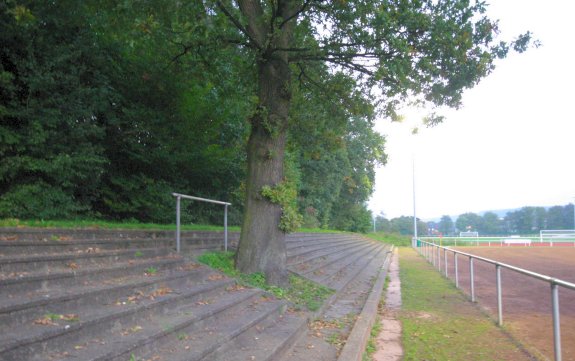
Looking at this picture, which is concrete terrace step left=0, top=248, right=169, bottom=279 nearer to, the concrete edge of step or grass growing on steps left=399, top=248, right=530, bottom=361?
the concrete edge of step

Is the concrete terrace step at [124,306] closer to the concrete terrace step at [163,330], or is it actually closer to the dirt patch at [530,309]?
the concrete terrace step at [163,330]

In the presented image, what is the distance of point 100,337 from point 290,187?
519 cm

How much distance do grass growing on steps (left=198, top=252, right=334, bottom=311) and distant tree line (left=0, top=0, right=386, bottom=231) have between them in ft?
4.59

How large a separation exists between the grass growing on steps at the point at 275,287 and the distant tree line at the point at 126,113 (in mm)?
1398

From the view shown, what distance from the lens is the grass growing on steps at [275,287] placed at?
7.99m

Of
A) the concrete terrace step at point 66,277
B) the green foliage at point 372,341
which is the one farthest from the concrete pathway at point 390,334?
the concrete terrace step at point 66,277

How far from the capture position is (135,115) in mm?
12539

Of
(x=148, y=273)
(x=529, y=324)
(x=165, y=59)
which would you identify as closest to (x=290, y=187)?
(x=148, y=273)

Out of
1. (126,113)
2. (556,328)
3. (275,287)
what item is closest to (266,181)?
(275,287)

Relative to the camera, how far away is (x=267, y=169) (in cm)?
873

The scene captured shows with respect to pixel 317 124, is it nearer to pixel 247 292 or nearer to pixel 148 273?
pixel 247 292

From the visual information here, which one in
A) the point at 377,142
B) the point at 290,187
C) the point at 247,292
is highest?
the point at 377,142

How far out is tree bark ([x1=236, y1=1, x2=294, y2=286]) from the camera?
28.2 ft

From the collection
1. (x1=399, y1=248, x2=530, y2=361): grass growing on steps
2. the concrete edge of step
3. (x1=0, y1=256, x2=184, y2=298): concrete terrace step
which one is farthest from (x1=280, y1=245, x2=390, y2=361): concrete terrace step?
(x1=0, y1=256, x2=184, y2=298): concrete terrace step
